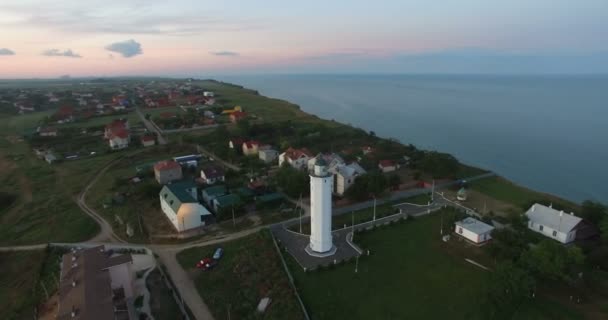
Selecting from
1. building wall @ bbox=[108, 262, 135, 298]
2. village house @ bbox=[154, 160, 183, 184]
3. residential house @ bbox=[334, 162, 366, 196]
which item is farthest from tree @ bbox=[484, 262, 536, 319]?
village house @ bbox=[154, 160, 183, 184]

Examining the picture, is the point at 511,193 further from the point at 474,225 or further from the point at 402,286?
the point at 402,286

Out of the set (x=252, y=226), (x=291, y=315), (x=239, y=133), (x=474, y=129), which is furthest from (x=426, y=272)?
Answer: (x=474, y=129)

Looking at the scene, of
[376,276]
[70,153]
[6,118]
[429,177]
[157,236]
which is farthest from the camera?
[6,118]

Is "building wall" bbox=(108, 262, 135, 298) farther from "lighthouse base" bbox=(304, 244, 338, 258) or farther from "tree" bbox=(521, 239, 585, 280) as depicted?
"tree" bbox=(521, 239, 585, 280)

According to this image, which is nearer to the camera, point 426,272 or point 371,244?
point 426,272

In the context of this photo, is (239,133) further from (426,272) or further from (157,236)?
(426,272)

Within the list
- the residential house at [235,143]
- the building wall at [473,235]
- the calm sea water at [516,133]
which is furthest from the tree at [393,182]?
the residential house at [235,143]

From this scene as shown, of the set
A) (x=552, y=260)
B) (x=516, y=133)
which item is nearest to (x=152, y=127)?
(x=552, y=260)
